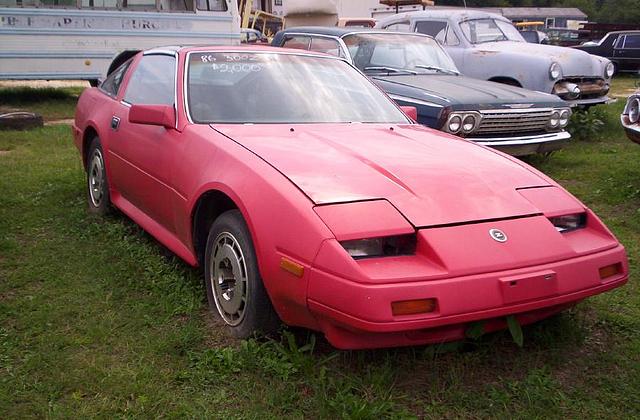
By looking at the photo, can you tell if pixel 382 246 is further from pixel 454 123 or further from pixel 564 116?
pixel 564 116

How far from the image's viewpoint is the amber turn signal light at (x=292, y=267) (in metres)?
2.56

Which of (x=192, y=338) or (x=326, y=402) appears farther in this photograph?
(x=192, y=338)

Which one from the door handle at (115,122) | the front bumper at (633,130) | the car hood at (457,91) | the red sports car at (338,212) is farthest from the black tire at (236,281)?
the front bumper at (633,130)

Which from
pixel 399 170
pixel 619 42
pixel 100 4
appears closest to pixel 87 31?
pixel 100 4

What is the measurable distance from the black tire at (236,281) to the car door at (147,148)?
53 cm

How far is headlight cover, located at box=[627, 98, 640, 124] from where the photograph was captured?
18.6 feet

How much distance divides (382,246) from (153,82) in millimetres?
2428

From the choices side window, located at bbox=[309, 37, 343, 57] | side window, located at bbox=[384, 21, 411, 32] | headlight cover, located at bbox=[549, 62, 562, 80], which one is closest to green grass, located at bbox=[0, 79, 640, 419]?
side window, located at bbox=[309, 37, 343, 57]

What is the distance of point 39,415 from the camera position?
254 cm

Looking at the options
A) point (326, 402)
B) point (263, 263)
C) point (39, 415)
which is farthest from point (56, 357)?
point (326, 402)

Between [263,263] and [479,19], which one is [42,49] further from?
[263,263]

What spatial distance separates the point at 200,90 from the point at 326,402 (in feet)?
6.88

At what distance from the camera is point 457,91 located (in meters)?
6.45

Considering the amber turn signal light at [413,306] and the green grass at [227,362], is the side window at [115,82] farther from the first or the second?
the amber turn signal light at [413,306]
